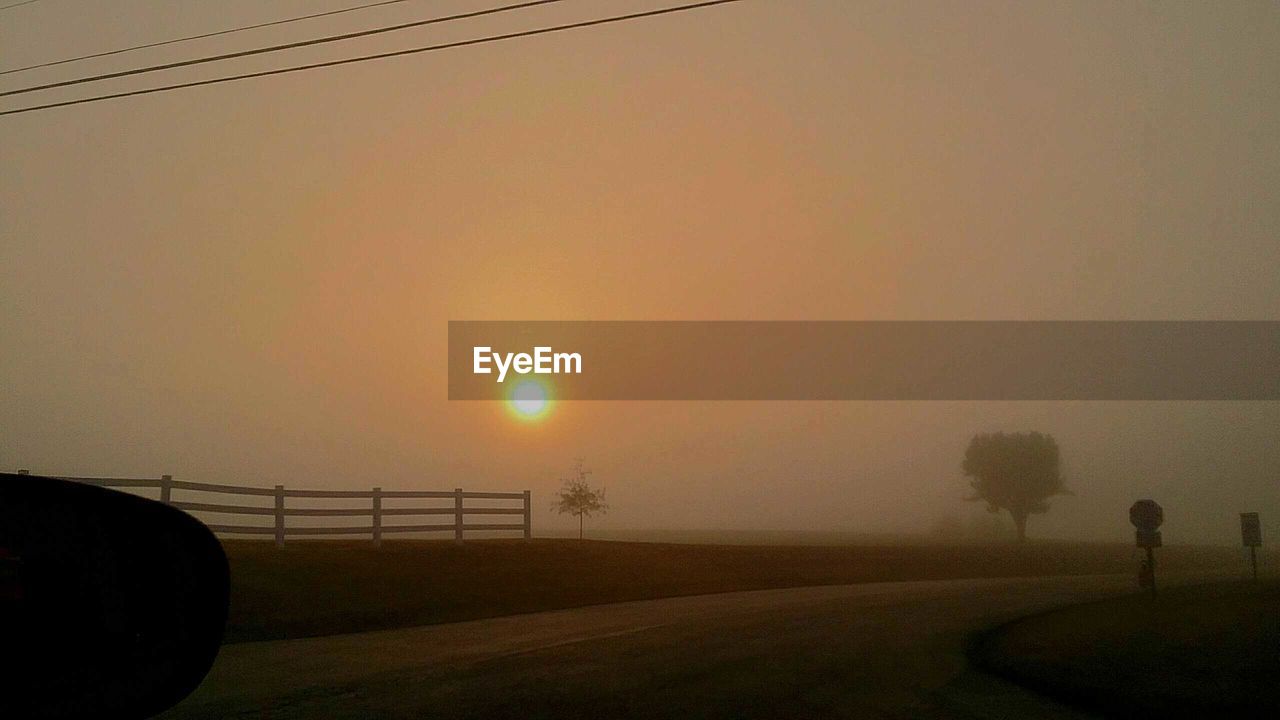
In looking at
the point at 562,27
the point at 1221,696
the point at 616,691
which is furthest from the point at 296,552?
the point at 1221,696

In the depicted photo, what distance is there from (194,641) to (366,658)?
11.2 meters

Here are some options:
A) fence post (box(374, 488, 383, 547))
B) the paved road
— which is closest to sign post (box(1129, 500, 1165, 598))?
the paved road

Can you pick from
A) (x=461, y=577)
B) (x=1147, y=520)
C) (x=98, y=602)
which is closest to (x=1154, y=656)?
(x=1147, y=520)

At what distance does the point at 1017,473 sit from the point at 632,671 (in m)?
113

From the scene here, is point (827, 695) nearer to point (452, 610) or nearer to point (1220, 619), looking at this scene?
point (1220, 619)

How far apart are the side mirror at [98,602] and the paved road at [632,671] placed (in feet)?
22.1

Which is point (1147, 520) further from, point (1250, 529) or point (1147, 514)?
point (1250, 529)

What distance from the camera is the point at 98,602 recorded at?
7.97ft

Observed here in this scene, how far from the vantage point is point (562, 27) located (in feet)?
67.4

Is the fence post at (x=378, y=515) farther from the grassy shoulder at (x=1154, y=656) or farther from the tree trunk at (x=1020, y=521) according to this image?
the tree trunk at (x=1020, y=521)

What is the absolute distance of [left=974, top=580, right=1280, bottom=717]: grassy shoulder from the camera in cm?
1014

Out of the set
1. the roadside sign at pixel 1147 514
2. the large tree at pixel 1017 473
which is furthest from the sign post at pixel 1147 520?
the large tree at pixel 1017 473

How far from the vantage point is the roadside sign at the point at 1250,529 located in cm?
2739

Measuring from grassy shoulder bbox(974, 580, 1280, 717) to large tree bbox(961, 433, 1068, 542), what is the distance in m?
103
